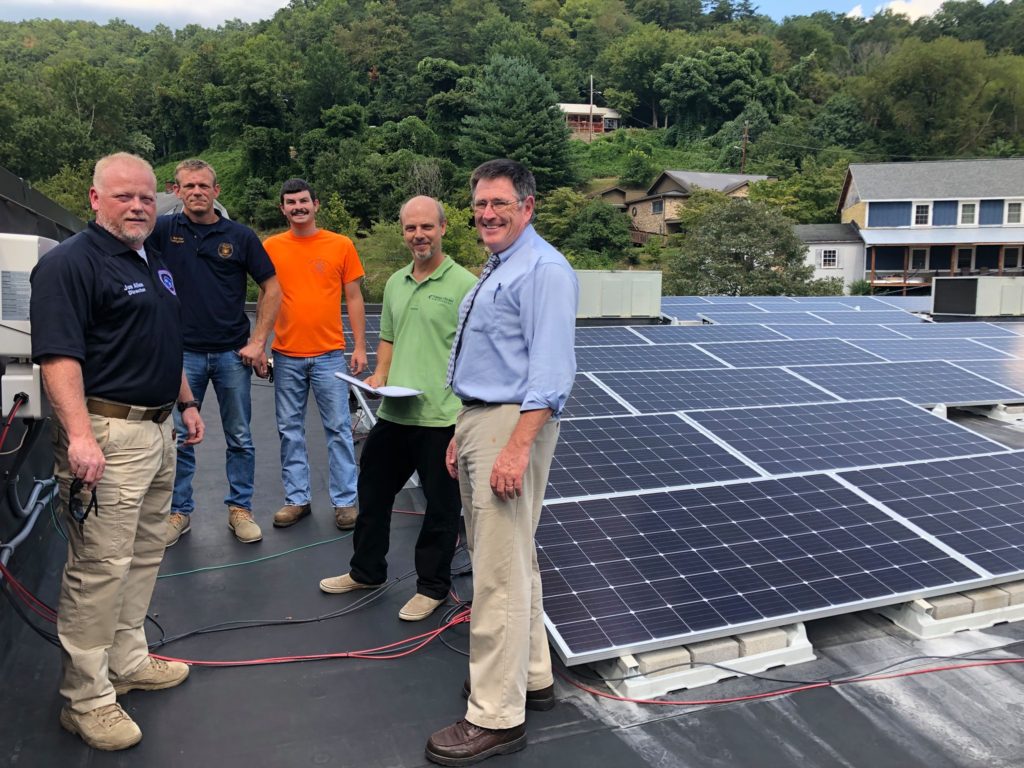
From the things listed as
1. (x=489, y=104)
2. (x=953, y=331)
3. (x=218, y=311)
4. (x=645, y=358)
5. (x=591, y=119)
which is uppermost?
(x=591, y=119)

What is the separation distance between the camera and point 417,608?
12.4ft

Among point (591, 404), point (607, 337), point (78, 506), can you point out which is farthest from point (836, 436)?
point (78, 506)

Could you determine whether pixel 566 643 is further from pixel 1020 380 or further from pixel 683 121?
pixel 683 121

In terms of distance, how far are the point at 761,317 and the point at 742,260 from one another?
17.9 m

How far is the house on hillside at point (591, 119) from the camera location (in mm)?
74125

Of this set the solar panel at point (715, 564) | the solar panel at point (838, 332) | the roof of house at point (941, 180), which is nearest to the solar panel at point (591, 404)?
the solar panel at point (715, 564)

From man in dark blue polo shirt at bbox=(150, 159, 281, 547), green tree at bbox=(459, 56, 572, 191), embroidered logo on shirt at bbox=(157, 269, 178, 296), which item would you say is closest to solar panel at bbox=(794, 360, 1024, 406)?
man in dark blue polo shirt at bbox=(150, 159, 281, 547)

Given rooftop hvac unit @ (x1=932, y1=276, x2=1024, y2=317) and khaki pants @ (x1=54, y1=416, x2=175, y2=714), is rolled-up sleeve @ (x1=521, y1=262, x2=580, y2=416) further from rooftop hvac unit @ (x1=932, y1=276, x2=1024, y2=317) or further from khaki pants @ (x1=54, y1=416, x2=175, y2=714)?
A: rooftop hvac unit @ (x1=932, y1=276, x2=1024, y2=317)

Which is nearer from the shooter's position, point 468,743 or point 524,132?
point 468,743

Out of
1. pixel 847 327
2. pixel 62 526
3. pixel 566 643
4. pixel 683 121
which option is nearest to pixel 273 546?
pixel 62 526

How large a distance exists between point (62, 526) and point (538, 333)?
353cm

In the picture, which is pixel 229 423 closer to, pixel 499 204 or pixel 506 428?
pixel 506 428

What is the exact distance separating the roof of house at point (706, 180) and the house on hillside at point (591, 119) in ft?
79.9

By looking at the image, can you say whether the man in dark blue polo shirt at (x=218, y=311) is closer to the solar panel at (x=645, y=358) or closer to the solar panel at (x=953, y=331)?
the solar panel at (x=645, y=358)
